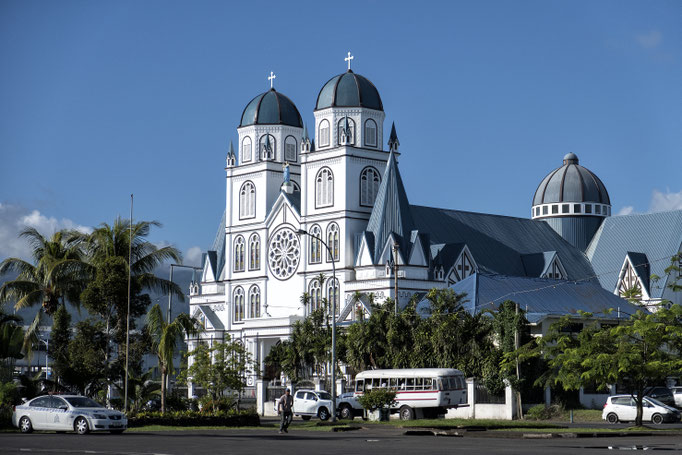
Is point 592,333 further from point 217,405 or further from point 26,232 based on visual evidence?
point 26,232

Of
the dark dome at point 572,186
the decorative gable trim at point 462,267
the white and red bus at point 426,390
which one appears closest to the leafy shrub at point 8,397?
the white and red bus at point 426,390

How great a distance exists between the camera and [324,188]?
85.1 meters

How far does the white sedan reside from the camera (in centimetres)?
3397

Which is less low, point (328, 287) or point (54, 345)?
point (328, 287)

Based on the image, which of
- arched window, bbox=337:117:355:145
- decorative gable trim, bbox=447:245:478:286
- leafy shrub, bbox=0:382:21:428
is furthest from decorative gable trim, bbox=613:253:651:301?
leafy shrub, bbox=0:382:21:428

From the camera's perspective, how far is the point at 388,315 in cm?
6153

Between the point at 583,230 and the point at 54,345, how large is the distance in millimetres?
59606

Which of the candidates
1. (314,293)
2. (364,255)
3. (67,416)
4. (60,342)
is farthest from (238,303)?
(67,416)

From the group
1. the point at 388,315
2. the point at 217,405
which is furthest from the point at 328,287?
the point at 217,405

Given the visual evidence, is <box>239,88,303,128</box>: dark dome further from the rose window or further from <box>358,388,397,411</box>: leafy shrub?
<box>358,388,397,411</box>: leafy shrub

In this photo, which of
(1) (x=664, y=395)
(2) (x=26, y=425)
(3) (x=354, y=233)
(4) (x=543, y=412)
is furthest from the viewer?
(3) (x=354, y=233)

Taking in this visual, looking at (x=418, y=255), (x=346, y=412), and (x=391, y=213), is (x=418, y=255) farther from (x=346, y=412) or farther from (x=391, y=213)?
(x=346, y=412)

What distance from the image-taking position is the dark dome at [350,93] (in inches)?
3314

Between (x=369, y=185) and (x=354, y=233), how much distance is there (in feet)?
13.9
